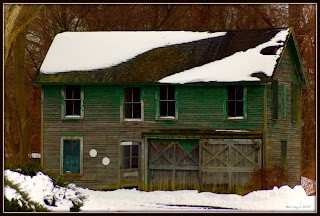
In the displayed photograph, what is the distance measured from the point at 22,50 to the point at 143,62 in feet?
34.3

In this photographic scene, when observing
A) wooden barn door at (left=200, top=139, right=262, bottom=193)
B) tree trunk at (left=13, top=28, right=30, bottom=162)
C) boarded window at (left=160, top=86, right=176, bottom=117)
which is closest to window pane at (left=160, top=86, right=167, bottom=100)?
boarded window at (left=160, top=86, right=176, bottom=117)

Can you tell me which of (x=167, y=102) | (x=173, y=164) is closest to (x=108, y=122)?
(x=167, y=102)

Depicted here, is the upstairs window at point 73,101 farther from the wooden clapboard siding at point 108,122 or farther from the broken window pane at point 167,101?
the broken window pane at point 167,101

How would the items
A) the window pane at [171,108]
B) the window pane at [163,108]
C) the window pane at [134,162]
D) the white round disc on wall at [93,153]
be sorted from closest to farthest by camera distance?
1. the window pane at [171,108]
2. the window pane at [163,108]
3. the white round disc on wall at [93,153]
4. the window pane at [134,162]

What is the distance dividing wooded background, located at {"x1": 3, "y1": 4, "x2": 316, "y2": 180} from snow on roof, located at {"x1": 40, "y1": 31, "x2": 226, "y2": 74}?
687 cm

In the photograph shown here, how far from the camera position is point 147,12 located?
49781 millimetres

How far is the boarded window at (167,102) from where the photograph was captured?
3481cm

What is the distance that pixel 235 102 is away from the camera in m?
34.2

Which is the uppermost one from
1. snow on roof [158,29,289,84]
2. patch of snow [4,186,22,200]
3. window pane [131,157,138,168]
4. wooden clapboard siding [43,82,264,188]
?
snow on roof [158,29,289,84]

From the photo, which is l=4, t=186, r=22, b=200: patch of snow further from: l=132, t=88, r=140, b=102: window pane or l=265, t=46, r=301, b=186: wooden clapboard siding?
l=132, t=88, r=140, b=102: window pane

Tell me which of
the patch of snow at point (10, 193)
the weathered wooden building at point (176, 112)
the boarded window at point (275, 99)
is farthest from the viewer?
the boarded window at point (275, 99)

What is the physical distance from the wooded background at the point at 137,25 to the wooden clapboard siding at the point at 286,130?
8.10 meters

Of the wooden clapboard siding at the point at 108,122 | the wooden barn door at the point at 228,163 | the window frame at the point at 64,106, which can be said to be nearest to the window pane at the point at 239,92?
the wooden clapboard siding at the point at 108,122

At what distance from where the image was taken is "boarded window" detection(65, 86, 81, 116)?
117ft
